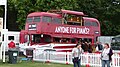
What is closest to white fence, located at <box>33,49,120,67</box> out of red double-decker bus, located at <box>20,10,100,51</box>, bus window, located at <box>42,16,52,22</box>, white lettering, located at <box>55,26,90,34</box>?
red double-decker bus, located at <box>20,10,100,51</box>

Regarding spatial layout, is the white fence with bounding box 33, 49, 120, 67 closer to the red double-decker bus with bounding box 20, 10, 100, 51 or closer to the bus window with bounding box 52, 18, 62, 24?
the red double-decker bus with bounding box 20, 10, 100, 51

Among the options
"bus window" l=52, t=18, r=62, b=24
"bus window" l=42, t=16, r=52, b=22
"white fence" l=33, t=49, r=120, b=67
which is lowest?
"white fence" l=33, t=49, r=120, b=67

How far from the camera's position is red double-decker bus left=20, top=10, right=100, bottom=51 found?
2893cm

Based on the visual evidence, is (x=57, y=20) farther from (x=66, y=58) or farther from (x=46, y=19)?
(x=66, y=58)

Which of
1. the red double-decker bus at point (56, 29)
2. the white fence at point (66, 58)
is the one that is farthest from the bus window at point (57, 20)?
the white fence at point (66, 58)

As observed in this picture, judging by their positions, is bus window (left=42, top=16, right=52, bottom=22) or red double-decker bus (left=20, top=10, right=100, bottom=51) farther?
bus window (left=42, top=16, right=52, bottom=22)

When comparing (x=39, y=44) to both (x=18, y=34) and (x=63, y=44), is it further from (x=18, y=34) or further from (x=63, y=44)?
(x=18, y=34)

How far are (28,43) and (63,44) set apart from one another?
326 centimetres

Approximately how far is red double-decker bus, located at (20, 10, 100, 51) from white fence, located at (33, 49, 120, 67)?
120 inches

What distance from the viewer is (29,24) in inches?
1171

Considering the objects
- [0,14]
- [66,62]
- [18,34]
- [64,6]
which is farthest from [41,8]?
[66,62]

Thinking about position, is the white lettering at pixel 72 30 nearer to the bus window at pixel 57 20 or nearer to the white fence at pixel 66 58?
the bus window at pixel 57 20

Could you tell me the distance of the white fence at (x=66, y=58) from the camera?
19531 mm

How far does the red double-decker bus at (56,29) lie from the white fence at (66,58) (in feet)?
10.0
